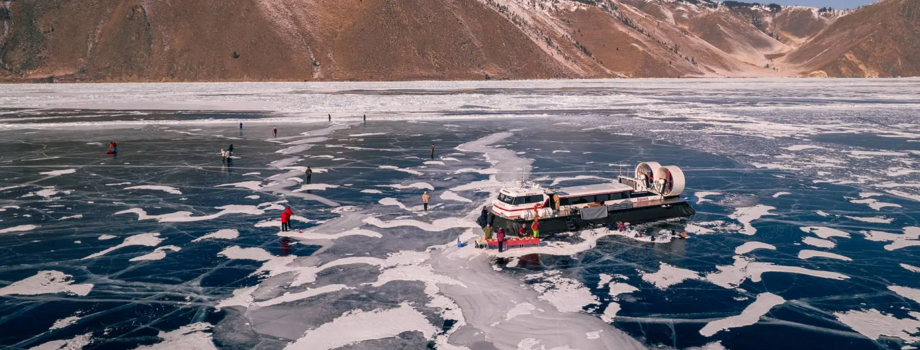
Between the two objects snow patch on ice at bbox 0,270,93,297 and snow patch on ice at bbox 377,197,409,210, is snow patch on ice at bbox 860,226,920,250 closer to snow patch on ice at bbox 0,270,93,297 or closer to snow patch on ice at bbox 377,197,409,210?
snow patch on ice at bbox 377,197,409,210

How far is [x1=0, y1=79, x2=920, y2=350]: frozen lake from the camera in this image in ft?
54.0

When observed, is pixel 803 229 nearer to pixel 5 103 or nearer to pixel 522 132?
pixel 522 132

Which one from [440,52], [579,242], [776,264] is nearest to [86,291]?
[579,242]

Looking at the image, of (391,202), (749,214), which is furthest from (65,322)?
(749,214)

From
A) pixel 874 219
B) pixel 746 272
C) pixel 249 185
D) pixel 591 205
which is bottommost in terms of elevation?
pixel 746 272

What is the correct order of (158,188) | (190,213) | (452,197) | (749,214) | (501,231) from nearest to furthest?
(501,231) → (190,213) → (749,214) → (452,197) → (158,188)

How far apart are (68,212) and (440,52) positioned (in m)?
177

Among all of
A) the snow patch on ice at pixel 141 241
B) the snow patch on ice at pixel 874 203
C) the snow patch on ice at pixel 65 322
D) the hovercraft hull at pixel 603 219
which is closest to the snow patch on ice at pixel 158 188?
the snow patch on ice at pixel 141 241

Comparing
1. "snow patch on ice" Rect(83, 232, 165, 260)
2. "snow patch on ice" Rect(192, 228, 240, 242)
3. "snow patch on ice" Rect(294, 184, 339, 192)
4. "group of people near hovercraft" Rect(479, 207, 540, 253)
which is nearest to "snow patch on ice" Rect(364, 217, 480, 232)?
"group of people near hovercraft" Rect(479, 207, 540, 253)

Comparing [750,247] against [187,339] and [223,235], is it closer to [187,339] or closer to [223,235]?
[187,339]

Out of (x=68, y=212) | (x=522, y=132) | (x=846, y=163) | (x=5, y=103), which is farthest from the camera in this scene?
(x=5, y=103)

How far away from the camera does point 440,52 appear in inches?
7854

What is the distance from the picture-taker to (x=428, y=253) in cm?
2316

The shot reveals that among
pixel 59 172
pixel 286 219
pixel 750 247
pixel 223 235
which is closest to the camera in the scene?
pixel 750 247
